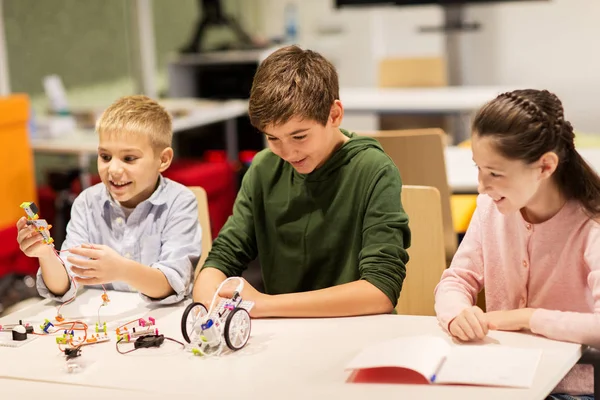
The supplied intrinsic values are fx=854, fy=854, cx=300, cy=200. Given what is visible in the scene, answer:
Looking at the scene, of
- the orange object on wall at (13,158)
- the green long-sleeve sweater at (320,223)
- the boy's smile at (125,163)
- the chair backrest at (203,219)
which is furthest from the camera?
the orange object on wall at (13,158)

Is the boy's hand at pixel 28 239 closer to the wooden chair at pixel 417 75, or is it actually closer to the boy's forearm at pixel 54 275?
the boy's forearm at pixel 54 275

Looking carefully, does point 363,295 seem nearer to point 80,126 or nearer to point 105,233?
point 105,233

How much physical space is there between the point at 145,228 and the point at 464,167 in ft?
5.52

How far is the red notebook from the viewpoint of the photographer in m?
1.35

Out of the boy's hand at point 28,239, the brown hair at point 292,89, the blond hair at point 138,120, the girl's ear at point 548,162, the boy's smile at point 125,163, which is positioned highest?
the brown hair at point 292,89

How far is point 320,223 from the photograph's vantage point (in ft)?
6.22

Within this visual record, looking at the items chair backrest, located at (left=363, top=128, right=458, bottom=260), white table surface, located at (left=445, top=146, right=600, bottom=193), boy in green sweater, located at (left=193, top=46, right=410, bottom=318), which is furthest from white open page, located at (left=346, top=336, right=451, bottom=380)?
white table surface, located at (left=445, top=146, right=600, bottom=193)

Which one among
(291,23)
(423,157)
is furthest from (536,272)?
(291,23)

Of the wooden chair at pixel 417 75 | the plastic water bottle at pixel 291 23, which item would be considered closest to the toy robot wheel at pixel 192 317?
the wooden chair at pixel 417 75

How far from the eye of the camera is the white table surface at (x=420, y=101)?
15.4 ft

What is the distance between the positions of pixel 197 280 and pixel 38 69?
11.8 feet

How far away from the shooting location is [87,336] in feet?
5.49

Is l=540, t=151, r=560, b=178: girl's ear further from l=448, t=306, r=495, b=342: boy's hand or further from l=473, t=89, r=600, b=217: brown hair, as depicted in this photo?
l=448, t=306, r=495, b=342: boy's hand

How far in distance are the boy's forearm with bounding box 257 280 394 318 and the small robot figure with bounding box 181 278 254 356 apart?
0.38 ft
